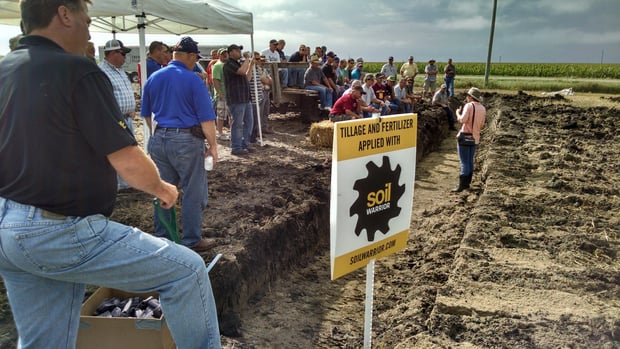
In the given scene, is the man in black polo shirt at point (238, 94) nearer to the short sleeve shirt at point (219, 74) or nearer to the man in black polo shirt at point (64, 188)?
the short sleeve shirt at point (219, 74)

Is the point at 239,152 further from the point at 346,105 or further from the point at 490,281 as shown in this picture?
the point at 490,281

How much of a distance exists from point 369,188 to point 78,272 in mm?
1639

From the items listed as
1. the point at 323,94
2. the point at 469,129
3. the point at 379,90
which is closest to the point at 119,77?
the point at 469,129

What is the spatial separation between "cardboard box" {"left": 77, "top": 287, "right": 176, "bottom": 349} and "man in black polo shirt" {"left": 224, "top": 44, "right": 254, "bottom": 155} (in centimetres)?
636

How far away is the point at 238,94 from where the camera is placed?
8.68 metres

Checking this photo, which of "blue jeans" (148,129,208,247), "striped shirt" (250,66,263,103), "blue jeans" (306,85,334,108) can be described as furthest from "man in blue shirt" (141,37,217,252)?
"blue jeans" (306,85,334,108)

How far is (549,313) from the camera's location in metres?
3.50

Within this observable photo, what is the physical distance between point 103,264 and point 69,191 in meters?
0.31

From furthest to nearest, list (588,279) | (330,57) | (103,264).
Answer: (330,57) → (588,279) → (103,264)

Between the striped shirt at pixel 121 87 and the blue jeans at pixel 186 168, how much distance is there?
166 centimetres

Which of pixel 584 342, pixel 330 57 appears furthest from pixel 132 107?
pixel 330 57

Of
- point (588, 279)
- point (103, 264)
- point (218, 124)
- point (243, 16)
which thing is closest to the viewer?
point (103, 264)

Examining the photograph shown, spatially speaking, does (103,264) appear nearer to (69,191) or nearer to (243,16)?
(69,191)

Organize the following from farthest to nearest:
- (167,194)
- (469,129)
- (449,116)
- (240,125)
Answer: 1. (449,116)
2. (240,125)
3. (469,129)
4. (167,194)
